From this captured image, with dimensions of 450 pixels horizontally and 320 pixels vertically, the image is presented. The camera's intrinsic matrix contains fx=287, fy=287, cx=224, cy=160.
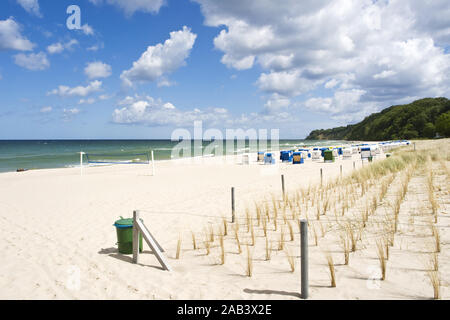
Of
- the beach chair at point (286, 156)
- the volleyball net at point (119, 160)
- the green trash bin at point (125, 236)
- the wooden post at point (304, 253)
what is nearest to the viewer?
the wooden post at point (304, 253)

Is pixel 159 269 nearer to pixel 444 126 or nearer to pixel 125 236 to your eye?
pixel 125 236

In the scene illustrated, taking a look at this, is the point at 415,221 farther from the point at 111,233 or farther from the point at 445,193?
the point at 111,233

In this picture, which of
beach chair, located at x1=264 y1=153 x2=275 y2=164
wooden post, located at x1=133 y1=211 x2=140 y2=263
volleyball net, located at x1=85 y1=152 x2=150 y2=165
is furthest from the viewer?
volleyball net, located at x1=85 y1=152 x2=150 y2=165

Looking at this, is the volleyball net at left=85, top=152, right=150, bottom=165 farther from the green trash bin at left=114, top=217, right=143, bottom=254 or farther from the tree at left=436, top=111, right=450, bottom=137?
the tree at left=436, top=111, right=450, bottom=137

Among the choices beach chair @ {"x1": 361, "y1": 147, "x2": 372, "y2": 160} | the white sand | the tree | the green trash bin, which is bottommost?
the white sand

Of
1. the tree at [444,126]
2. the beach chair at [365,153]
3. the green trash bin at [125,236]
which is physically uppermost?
the tree at [444,126]

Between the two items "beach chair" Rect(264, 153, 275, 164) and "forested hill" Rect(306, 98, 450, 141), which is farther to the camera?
"forested hill" Rect(306, 98, 450, 141)

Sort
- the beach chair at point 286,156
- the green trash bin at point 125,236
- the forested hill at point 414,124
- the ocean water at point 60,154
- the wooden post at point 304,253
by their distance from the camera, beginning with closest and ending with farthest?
the wooden post at point 304,253, the green trash bin at point 125,236, the beach chair at point 286,156, the ocean water at point 60,154, the forested hill at point 414,124

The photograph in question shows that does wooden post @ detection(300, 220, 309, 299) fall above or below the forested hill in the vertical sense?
below

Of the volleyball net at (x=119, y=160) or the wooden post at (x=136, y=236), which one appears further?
the volleyball net at (x=119, y=160)

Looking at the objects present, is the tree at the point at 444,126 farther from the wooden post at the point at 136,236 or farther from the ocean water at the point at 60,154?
the wooden post at the point at 136,236

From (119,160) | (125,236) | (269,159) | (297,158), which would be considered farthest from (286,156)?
(119,160)

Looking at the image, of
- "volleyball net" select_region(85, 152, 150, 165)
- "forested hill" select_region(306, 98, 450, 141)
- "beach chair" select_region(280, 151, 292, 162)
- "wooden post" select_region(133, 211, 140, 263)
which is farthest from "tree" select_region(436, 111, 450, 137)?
"wooden post" select_region(133, 211, 140, 263)

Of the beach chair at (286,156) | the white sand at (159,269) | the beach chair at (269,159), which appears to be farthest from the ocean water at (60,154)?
the white sand at (159,269)
